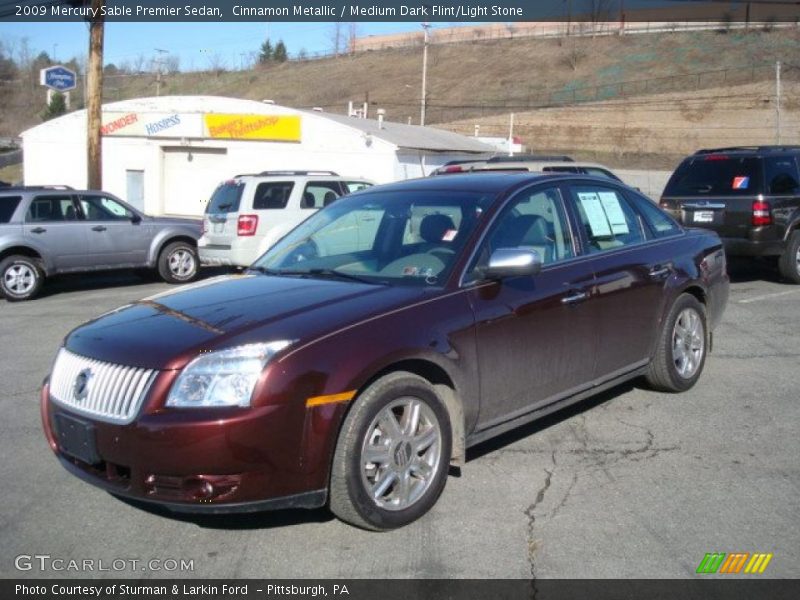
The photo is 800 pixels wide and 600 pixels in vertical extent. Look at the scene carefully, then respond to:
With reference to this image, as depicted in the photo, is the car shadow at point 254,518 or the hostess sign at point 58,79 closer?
the car shadow at point 254,518

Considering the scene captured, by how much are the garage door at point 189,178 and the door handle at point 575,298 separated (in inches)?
994

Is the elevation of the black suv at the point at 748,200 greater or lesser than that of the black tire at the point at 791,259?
greater

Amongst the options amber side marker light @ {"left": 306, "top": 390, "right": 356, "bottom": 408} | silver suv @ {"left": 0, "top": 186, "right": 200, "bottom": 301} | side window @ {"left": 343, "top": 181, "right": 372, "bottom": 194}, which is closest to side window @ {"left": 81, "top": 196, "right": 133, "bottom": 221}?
silver suv @ {"left": 0, "top": 186, "right": 200, "bottom": 301}

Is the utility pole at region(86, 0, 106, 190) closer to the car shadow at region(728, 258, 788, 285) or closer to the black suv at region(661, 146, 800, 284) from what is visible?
the black suv at region(661, 146, 800, 284)

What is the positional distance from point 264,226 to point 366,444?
9825 mm

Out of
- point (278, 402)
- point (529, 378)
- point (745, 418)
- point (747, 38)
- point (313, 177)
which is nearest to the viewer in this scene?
point (278, 402)

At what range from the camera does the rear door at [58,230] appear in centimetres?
1286

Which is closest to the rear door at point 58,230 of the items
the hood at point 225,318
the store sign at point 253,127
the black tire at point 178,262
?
the black tire at point 178,262

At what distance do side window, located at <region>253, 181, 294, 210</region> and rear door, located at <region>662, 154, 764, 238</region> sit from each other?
5990 millimetres

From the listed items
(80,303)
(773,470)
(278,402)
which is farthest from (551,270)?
(80,303)

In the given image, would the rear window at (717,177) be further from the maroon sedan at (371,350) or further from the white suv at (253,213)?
the maroon sedan at (371,350)

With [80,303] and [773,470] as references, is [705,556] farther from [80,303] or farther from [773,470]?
[80,303]

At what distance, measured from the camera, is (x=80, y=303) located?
40.2 ft

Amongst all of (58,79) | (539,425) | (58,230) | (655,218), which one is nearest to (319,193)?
(58,230)
